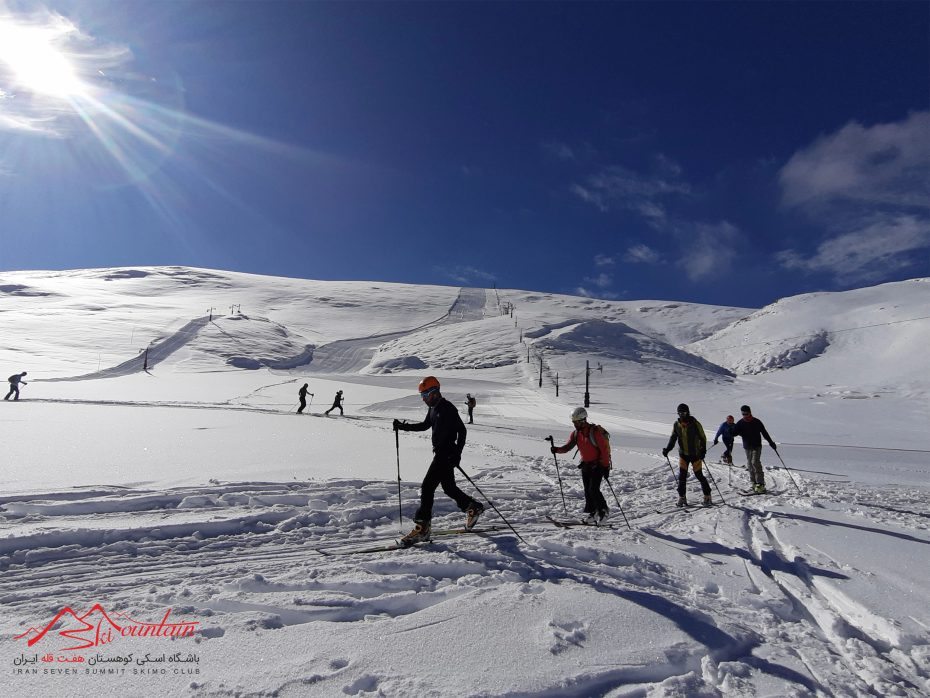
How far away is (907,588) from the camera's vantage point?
173 inches

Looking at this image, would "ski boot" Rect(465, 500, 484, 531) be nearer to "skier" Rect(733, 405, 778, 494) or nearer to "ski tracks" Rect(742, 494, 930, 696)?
"ski tracks" Rect(742, 494, 930, 696)

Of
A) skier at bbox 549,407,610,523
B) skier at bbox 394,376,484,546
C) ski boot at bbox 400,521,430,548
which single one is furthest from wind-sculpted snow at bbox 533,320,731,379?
ski boot at bbox 400,521,430,548

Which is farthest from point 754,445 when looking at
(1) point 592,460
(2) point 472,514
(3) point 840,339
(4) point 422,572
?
(3) point 840,339

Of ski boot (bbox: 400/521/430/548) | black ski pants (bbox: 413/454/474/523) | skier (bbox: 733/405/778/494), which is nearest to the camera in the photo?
ski boot (bbox: 400/521/430/548)

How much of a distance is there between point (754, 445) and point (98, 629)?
10.7 m

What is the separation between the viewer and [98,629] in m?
3.30

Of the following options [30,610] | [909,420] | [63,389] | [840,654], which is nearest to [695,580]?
[840,654]

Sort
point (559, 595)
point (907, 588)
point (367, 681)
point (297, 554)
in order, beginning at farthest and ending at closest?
point (297, 554), point (907, 588), point (559, 595), point (367, 681)

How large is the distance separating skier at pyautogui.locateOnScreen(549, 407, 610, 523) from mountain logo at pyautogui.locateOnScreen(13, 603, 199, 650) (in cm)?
478

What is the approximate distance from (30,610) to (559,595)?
157 inches

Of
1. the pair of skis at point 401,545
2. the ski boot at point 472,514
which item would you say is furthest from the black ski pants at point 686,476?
the ski boot at point 472,514

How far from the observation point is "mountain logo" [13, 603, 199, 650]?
315 centimetres

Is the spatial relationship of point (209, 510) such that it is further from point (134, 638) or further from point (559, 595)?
point (559, 595)

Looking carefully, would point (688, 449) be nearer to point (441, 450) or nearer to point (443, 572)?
point (441, 450)
